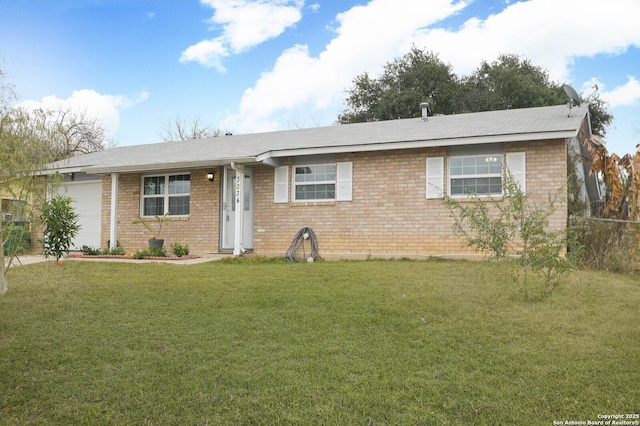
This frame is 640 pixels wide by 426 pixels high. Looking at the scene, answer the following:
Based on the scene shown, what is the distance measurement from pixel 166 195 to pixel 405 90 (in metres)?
18.0

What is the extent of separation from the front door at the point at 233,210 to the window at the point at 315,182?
1450 mm

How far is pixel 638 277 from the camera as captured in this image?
8.48 m

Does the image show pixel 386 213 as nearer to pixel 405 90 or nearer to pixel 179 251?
pixel 179 251

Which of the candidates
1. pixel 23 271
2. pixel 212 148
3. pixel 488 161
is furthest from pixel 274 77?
pixel 23 271

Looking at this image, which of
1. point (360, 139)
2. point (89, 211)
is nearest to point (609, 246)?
point (360, 139)

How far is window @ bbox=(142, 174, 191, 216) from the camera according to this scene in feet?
44.6

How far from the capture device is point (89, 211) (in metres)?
15.1

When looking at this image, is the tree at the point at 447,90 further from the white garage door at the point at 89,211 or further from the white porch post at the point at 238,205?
the white garage door at the point at 89,211

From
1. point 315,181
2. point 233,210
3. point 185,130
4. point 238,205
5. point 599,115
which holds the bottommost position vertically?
point 233,210

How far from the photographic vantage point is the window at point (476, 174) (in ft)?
34.7

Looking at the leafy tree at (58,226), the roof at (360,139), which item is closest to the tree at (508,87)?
the roof at (360,139)

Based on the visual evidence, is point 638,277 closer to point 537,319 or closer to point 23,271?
point 537,319

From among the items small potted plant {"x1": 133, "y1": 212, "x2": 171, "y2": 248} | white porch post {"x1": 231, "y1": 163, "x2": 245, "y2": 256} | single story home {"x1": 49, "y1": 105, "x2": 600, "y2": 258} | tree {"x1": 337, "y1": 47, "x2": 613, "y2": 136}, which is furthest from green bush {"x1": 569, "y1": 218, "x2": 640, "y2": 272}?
tree {"x1": 337, "y1": 47, "x2": 613, "y2": 136}

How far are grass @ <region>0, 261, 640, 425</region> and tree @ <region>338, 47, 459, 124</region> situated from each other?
67.0 feet
